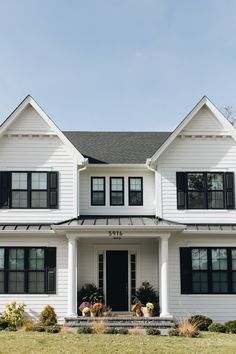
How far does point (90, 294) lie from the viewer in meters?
22.3

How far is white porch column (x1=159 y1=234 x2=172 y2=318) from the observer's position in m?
21.1

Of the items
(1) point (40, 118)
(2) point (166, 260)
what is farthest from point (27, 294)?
(1) point (40, 118)

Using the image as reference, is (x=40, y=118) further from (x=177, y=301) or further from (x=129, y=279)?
(x=177, y=301)

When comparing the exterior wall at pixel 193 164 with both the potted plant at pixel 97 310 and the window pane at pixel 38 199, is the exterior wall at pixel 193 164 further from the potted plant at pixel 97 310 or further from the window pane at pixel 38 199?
the window pane at pixel 38 199

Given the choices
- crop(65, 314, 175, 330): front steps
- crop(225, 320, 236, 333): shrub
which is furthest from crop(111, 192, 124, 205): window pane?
crop(225, 320, 236, 333): shrub

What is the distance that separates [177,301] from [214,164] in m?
6.02

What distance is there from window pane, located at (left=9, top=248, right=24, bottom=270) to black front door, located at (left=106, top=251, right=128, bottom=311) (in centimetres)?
371

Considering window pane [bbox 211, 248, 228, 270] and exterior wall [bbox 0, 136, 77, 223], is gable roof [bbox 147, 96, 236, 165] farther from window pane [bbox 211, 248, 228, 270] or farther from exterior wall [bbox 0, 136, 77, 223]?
window pane [bbox 211, 248, 228, 270]

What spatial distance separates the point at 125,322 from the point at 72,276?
279 centimetres

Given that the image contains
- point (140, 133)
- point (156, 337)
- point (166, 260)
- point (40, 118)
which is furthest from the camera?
point (140, 133)

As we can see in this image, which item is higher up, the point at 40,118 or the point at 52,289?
the point at 40,118

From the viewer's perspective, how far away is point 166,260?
2145 cm

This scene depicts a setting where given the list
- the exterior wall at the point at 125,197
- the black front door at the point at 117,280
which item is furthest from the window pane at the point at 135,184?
the black front door at the point at 117,280

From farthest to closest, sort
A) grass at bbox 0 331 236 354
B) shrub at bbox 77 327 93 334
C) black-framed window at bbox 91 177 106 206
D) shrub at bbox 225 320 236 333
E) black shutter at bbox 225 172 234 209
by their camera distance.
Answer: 1. black-framed window at bbox 91 177 106 206
2. black shutter at bbox 225 172 234 209
3. shrub at bbox 225 320 236 333
4. shrub at bbox 77 327 93 334
5. grass at bbox 0 331 236 354
